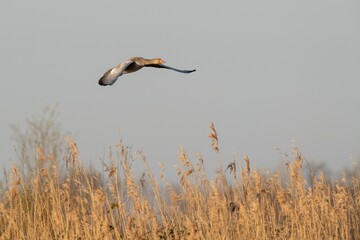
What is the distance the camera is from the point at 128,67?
25.0 feet

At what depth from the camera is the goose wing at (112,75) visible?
6863mm

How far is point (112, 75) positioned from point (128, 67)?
0.67 metres

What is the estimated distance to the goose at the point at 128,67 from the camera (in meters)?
6.92

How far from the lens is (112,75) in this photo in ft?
22.9

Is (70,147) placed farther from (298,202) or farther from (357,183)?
(357,183)

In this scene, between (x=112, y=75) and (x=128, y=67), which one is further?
(x=128, y=67)

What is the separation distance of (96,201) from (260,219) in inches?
68.2

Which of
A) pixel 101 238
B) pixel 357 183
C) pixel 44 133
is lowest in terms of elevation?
pixel 101 238

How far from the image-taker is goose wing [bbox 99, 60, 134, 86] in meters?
6.86

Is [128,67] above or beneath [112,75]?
above

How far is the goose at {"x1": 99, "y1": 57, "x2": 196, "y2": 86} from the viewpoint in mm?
6924

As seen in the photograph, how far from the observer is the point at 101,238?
23.9ft

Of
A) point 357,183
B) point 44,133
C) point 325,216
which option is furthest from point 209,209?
point 44,133

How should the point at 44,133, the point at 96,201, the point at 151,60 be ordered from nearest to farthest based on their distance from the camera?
the point at 96,201 < the point at 151,60 < the point at 44,133
